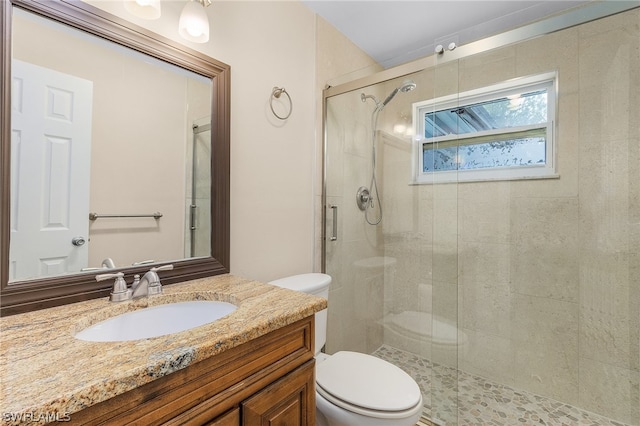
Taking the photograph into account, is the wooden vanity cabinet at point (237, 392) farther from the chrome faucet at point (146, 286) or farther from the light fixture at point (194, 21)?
the light fixture at point (194, 21)

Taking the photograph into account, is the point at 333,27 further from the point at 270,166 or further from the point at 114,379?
the point at 114,379

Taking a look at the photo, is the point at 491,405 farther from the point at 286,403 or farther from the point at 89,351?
the point at 89,351

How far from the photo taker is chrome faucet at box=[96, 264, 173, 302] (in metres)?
0.92

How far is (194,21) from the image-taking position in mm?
1119

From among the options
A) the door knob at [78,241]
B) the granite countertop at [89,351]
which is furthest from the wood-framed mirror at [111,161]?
the granite countertop at [89,351]

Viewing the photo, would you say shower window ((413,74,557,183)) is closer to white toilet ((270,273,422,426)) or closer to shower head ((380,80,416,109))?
shower head ((380,80,416,109))

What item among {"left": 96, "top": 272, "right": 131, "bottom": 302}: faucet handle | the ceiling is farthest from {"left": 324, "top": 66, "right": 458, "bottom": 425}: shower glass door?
{"left": 96, "top": 272, "right": 131, "bottom": 302}: faucet handle

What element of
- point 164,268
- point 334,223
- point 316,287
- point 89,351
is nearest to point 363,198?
point 334,223

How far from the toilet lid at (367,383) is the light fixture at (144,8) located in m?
1.58

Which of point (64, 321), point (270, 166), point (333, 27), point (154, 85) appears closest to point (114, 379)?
point (64, 321)

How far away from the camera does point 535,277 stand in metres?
1.80

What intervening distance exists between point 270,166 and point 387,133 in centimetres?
99

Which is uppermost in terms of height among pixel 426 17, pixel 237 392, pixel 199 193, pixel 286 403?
pixel 426 17

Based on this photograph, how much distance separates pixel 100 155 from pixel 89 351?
70 centimetres
